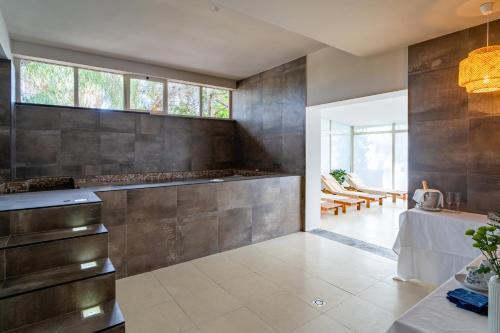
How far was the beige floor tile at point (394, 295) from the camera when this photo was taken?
8.25 feet

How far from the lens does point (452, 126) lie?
3.14 metres

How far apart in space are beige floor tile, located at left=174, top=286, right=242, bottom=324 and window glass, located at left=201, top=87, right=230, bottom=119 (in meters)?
4.00

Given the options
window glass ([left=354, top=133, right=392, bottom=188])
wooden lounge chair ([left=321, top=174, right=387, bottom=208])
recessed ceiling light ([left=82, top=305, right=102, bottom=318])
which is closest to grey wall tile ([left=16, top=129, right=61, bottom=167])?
recessed ceiling light ([left=82, top=305, right=102, bottom=318])

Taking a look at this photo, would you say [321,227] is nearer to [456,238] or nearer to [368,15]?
[456,238]

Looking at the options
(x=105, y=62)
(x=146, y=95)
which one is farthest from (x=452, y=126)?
(x=105, y=62)

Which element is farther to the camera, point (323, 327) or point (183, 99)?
point (183, 99)

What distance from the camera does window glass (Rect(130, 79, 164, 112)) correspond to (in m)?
4.99

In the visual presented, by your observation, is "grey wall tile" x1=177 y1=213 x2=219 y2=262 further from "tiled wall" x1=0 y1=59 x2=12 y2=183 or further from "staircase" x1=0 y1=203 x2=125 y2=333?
"tiled wall" x1=0 y1=59 x2=12 y2=183

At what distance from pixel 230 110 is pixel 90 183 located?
Answer: 10.9ft

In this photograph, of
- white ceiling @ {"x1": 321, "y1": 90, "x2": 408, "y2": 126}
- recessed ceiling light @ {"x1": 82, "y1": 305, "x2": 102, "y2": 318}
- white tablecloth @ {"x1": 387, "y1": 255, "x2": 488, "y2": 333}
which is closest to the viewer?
white tablecloth @ {"x1": 387, "y1": 255, "x2": 488, "y2": 333}

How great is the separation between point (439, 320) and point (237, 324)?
1.70 metres

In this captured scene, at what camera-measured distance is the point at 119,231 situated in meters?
3.12

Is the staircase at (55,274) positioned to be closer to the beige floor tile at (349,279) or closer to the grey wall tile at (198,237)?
the grey wall tile at (198,237)

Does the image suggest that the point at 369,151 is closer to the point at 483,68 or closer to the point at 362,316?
the point at 483,68
